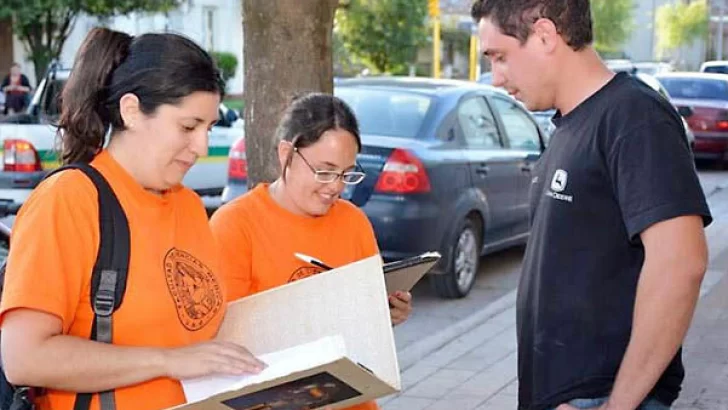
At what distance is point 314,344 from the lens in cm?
208

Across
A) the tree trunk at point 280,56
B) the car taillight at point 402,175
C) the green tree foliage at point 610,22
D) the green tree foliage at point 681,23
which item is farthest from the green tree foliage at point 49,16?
the green tree foliage at point 681,23

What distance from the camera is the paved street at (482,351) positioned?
559cm

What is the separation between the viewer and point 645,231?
87.3 inches

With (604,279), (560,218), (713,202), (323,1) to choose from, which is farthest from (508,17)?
(713,202)

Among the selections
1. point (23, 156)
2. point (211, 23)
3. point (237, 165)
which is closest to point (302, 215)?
point (237, 165)

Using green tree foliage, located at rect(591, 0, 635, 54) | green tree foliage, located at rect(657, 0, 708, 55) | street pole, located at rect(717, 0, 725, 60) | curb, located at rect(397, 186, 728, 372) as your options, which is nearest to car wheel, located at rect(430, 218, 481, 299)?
curb, located at rect(397, 186, 728, 372)

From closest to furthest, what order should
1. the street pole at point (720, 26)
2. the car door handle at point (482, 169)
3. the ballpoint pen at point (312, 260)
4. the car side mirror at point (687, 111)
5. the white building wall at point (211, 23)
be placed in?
the ballpoint pen at point (312, 260) → the car door handle at point (482, 169) → the car side mirror at point (687, 111) → the white building wall at point (211, 23) → the street pole at point (720, 26)

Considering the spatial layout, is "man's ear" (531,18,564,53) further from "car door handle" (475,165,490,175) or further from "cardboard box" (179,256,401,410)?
"car door handle" (475,165,490,175)

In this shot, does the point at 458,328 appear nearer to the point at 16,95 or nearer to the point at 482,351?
the point at 482,351

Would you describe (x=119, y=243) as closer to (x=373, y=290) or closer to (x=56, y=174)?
(x=56, y=174)

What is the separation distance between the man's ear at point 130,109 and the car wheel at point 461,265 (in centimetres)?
595

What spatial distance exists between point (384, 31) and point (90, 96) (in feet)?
101

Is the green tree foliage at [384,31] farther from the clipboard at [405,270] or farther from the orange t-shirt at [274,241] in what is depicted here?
the clipboard at [405,270]

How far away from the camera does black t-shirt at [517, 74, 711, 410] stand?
→ 87.8 inches
